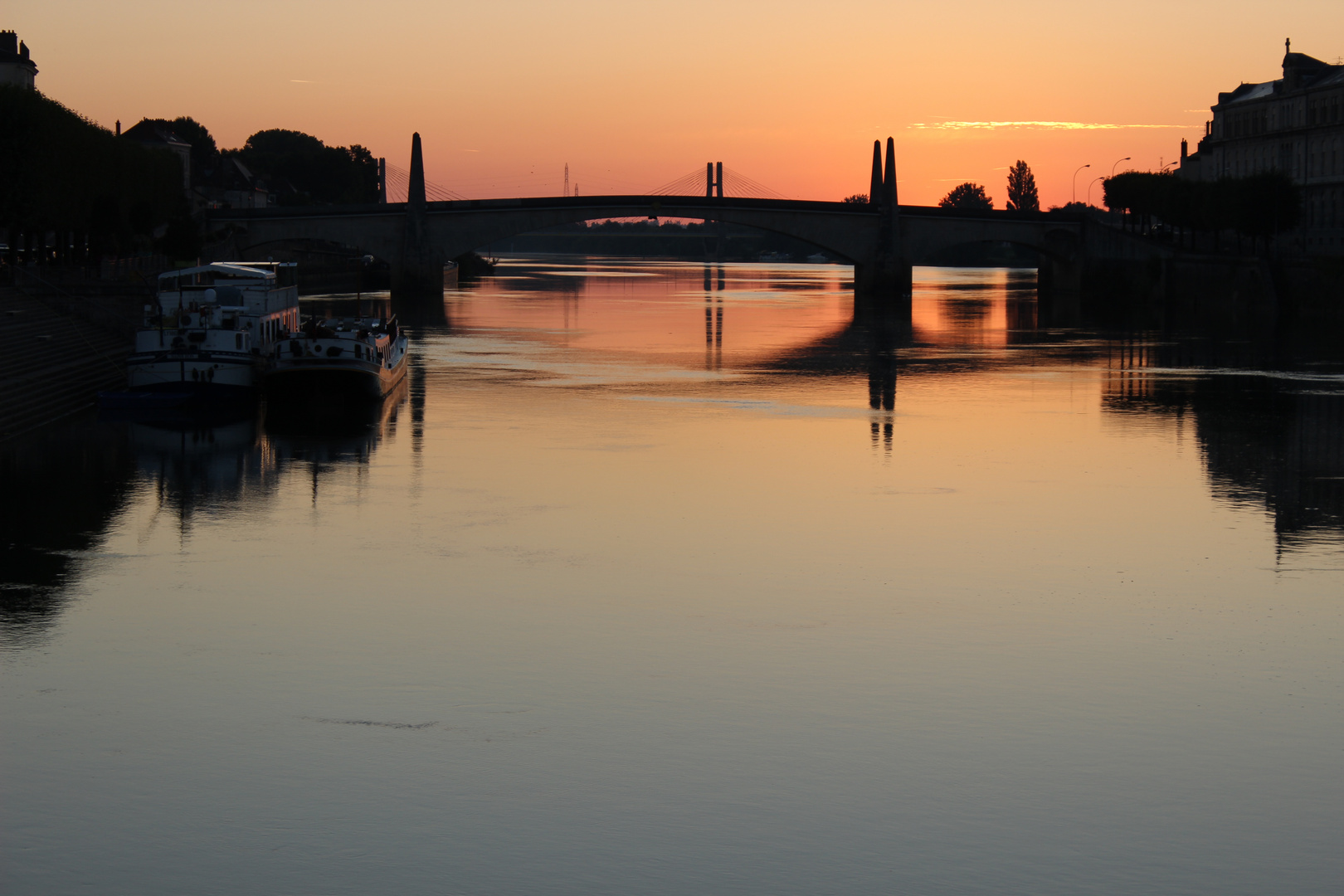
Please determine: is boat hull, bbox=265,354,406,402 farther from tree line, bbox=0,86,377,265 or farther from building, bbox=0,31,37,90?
building, bbox=0,31,37,90

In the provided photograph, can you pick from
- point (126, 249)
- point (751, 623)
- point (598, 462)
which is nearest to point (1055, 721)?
point (751, 623)

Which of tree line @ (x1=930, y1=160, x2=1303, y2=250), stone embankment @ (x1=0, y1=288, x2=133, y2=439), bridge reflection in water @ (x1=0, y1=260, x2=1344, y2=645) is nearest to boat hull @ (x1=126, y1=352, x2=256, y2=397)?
stone embankment @ (x1=0, y1=288, x2=133, y2=439)

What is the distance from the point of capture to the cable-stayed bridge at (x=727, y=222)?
107125 millimetres

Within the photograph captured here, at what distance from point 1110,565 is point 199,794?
1154 cm

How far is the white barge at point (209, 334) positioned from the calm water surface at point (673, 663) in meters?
4.63

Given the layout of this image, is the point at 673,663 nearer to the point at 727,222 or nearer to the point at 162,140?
the point at 727,222

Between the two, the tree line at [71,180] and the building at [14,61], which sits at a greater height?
the building at [14,61]

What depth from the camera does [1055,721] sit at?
12406mm

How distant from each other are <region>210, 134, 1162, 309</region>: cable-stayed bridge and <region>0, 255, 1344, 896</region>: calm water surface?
78.0m

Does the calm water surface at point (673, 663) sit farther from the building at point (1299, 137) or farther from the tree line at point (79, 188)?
the building at point (1299, 137)

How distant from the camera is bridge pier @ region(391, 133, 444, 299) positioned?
107m

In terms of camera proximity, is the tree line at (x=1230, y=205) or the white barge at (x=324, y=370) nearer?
the white barge at (x=324, y=370)

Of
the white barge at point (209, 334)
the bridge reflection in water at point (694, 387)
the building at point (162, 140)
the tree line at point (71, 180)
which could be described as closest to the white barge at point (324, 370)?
the bridge reflection in water at point (694, 387)

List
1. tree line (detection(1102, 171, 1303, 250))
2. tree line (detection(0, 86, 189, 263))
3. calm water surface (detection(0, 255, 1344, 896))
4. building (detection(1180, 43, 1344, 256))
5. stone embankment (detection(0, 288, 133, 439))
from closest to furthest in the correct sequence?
calm water surface (detection(0, 255, 1344, 896))
stone embankment (detection(0, 288, 133, 439))
tree line (detection(0, 86, 189, 263))
tree line (detection(1102, 171, 1303, 250))
building (detection(1180, 43, 1344, 256))
